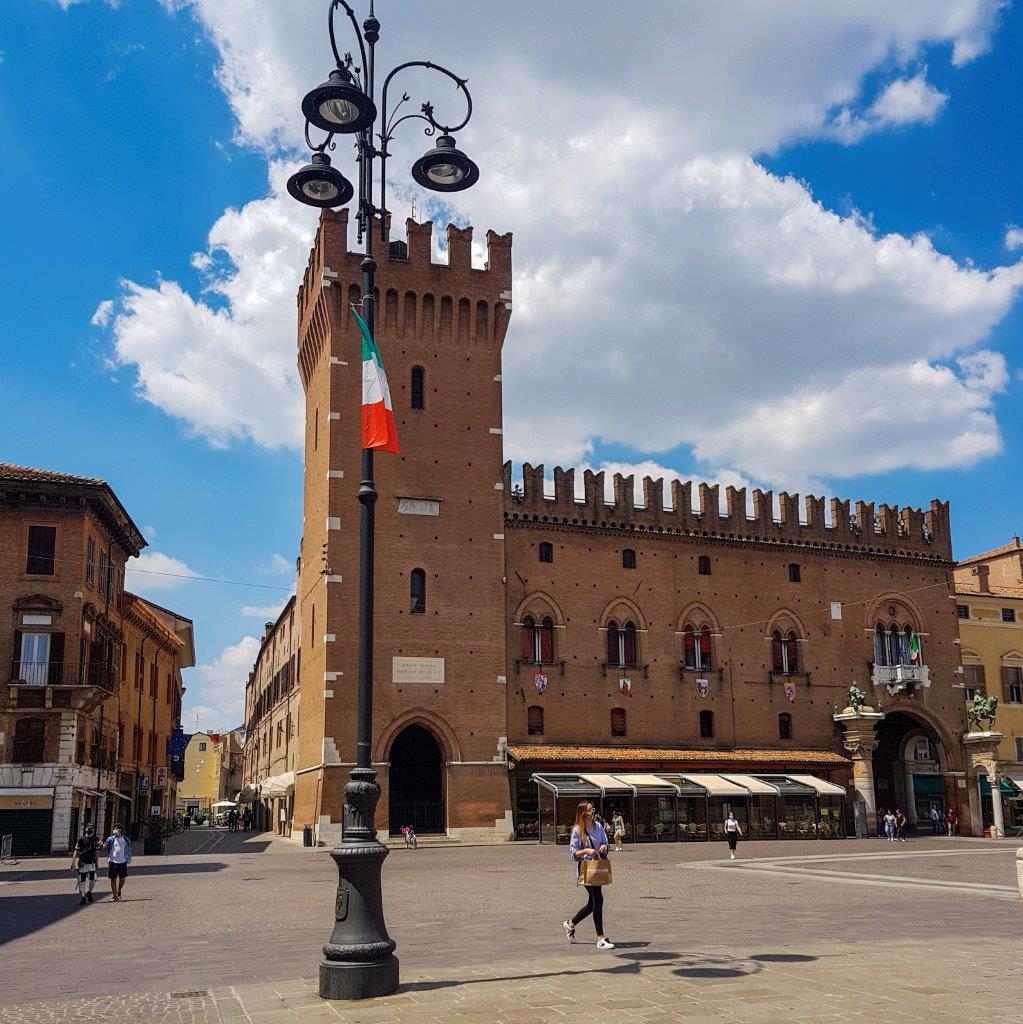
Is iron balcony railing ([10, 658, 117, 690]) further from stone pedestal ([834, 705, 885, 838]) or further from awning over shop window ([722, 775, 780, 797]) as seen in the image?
stone pedestal ([834, 705, 885, 838])

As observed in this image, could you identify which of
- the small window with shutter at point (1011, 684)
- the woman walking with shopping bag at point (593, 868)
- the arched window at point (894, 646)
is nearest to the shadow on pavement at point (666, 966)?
the woman walking with shopping bag at point (593, 868)

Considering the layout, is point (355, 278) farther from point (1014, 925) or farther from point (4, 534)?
point (1014, 925)

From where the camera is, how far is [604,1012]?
29.0ft

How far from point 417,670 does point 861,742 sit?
19.9 metres

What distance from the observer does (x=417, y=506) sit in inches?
1624

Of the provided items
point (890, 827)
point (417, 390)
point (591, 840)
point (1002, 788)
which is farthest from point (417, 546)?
point (1002, 788)

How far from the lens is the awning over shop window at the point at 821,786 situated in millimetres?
43281

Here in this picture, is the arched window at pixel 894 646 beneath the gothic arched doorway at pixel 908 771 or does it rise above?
above

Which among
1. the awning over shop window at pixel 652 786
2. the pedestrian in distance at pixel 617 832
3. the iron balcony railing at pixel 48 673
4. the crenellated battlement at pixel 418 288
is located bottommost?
the pedestrian in distance at pixel 617 832

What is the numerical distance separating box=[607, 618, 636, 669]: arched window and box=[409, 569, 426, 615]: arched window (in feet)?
27.6

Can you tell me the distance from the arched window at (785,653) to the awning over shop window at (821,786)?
195 inches

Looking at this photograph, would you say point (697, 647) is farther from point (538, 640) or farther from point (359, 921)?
point (359, 921)

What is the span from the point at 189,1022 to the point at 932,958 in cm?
752

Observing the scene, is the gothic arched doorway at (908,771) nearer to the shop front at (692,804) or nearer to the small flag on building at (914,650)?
the small flag on building at (914,650)
